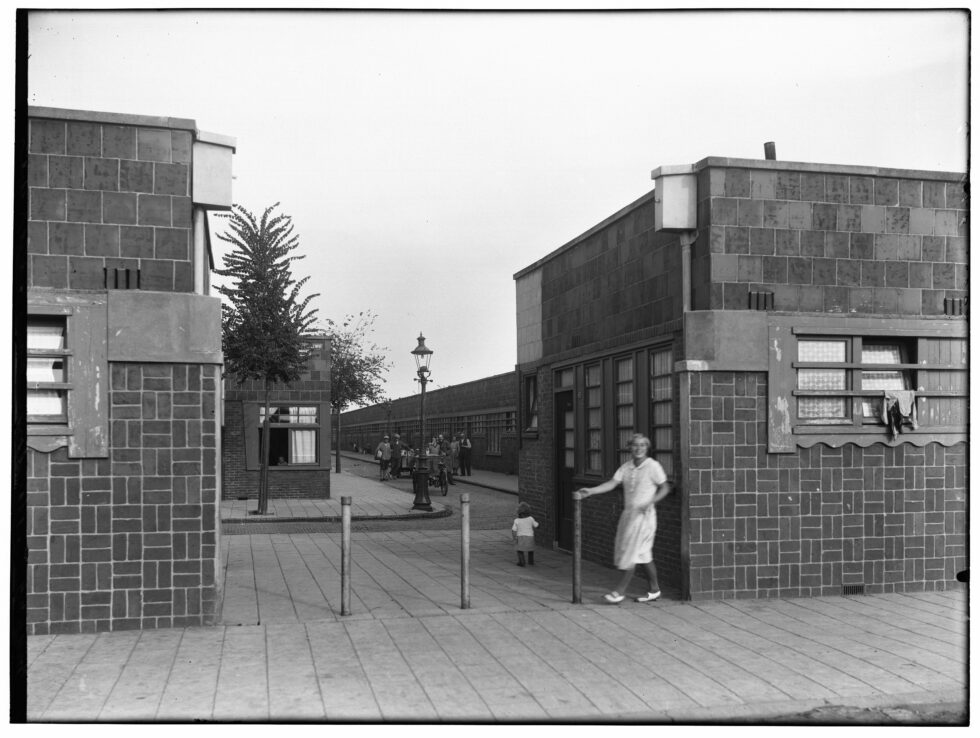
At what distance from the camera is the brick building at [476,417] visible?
38.5m

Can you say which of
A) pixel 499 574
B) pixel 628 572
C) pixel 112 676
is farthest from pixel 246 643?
pixel 499 574

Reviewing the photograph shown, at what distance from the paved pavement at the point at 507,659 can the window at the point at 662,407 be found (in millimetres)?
1464

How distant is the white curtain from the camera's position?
24.8m

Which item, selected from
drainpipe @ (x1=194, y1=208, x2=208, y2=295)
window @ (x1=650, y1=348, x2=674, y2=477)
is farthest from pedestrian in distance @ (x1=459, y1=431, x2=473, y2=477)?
drainpipe @ (x1=194, y1=208, x2=208, y2=295)

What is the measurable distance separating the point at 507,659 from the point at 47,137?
18.4 feet

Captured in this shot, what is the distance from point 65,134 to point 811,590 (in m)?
7.98

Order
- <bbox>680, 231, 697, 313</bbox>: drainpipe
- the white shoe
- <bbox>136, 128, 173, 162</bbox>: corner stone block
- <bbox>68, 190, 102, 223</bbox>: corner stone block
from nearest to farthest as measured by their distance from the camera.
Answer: <bbox>68, 190, 102, 223</bbox>: corner stone block, <bbox>136, 128, 173, 162</bbox>: corner stone block, the white shoe, <bbox>680, 231, 697, 313</bbox>: drainpipe

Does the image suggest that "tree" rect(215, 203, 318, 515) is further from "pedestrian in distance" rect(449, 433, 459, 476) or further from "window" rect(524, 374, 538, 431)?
"pedestrian in distance" rect(449, 433, 459, 476)

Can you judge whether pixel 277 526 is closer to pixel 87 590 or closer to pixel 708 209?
pixel 87 590

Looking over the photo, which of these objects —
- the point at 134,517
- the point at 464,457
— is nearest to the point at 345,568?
the point at 134,517

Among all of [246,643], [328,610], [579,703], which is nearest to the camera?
[579,703]

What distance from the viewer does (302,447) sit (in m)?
25.0

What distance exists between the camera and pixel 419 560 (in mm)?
13188

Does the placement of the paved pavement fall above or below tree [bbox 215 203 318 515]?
below
